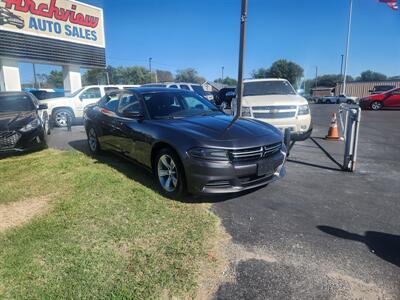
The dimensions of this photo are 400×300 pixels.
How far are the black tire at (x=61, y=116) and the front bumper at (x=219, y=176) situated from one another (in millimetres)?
9676

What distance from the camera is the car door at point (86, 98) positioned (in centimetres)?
1195

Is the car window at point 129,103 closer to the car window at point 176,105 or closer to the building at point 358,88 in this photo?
the car window at point 176,105

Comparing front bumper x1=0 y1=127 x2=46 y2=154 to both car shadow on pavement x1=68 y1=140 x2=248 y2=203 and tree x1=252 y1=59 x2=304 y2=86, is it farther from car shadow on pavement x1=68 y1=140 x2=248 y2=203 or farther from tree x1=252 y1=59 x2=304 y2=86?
tree x1=252 y1=59 x2=304 y2=86

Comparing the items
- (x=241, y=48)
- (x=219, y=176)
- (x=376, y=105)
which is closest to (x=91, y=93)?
(x=241, y=48)

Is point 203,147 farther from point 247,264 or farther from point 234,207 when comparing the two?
point 247,264

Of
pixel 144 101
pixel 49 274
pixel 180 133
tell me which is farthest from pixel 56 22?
pixel 49 274

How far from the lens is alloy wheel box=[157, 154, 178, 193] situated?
3.96 m

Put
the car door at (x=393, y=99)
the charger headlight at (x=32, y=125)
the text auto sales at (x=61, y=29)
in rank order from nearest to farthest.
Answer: the charger headlight at (x=32, y=125)
the text auto sales at (x=61, y=29)
the car door at (x=393, y=99)

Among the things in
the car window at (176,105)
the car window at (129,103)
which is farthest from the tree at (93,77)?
the car window at (176,105)

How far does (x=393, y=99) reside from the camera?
17547 mm

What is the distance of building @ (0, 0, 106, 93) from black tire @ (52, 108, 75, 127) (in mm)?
6614

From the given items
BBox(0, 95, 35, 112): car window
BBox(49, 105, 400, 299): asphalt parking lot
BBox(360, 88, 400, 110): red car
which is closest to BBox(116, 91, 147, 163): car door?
BBox(49, 105, 400, 299): asphalt parking lot

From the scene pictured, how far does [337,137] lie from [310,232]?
616 cm

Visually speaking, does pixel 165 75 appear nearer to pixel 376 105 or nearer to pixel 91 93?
pixel 376 105
